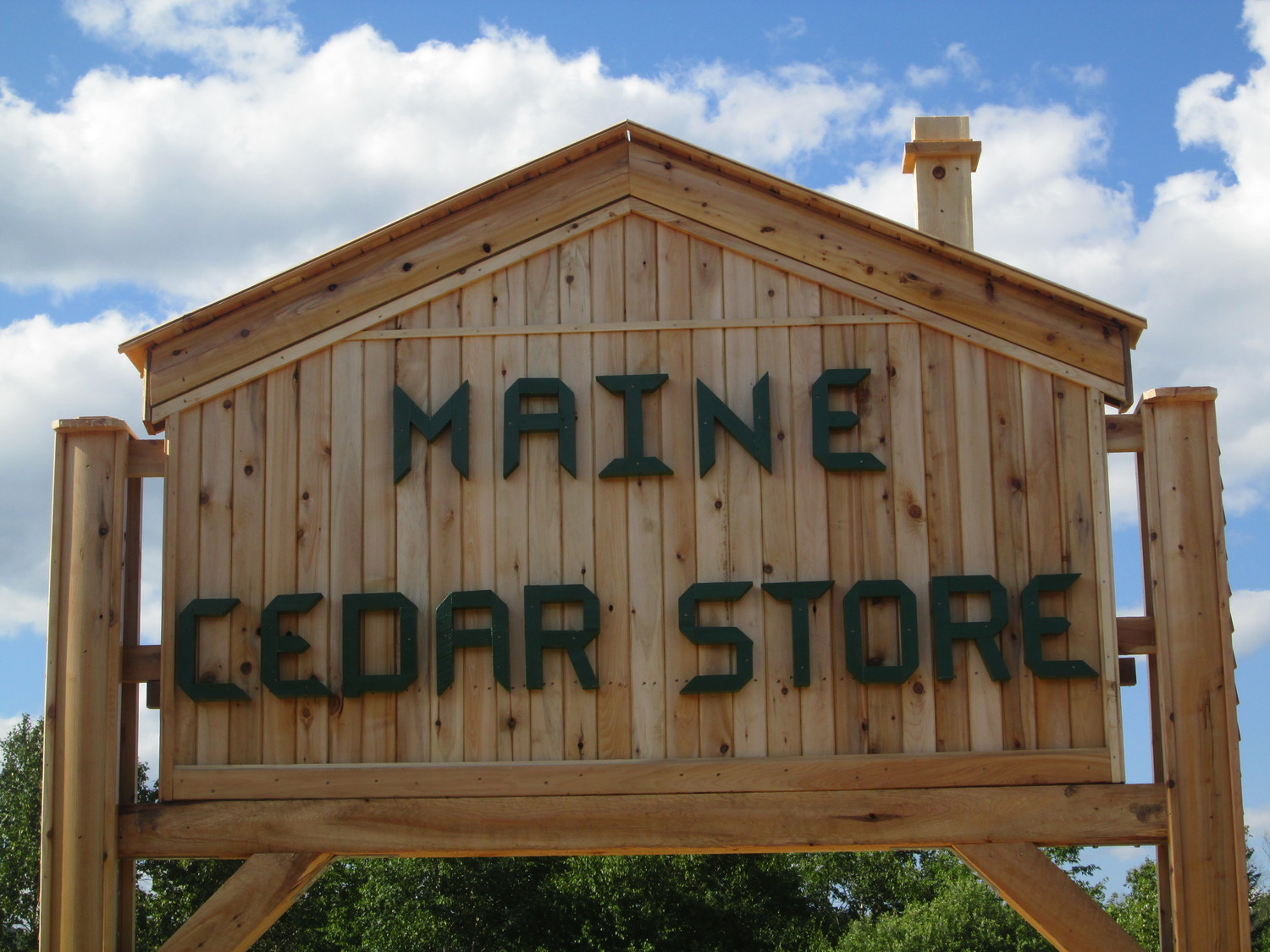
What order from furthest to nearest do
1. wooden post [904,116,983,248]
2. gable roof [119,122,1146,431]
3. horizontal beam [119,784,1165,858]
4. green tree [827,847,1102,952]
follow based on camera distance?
green tree [827,847,1102,952], wooden post [904,116,983,248], gable roof [119,122,1146,431], horizontal beam [119,784,1165,858]

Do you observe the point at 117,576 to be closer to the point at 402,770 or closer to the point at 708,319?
the point at 402,770

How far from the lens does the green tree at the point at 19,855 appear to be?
30781mm

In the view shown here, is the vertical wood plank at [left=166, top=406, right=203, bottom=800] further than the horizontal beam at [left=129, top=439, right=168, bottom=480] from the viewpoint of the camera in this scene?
No

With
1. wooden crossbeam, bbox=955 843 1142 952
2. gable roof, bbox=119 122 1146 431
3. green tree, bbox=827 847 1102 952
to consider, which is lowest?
green tree, bbox=827 847 1102 952

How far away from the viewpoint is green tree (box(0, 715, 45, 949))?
30.8 metres

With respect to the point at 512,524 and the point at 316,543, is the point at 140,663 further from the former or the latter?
the point at 512,524

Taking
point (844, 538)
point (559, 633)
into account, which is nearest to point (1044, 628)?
point (844, 538)

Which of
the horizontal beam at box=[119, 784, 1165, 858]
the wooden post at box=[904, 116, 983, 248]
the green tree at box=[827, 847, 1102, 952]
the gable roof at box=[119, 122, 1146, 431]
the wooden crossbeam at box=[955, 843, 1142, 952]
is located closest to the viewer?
the wooden crossbeam at box=[955, 843, 1142, 952]

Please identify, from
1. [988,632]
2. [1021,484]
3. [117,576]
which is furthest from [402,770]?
[1021,484]

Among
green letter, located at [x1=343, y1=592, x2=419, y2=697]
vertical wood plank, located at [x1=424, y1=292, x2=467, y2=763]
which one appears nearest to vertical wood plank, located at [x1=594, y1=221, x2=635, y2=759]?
vertical wood plank, located at [x1=424, y1=292, x2=467, y2=763]

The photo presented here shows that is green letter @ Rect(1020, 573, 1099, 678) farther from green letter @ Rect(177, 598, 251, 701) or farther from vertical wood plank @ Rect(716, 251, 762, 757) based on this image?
green letter @ Rect(177, 598, 251, 701)

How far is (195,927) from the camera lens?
23.1 feet

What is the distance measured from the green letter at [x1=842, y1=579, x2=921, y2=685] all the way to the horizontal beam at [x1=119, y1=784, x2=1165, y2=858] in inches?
25.8

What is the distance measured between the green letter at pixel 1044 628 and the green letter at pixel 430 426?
10.9ft
